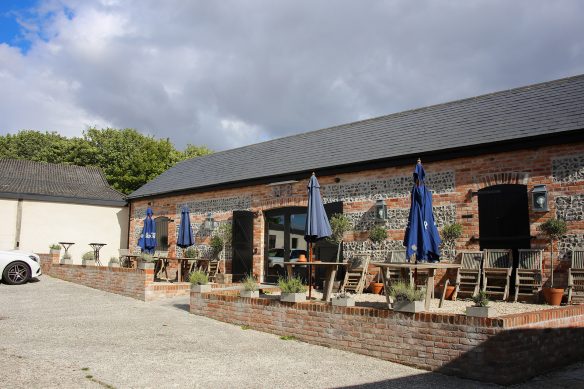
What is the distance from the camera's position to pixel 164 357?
19.2 ft

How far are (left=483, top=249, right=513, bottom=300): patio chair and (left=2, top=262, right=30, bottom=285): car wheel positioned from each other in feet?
36.8

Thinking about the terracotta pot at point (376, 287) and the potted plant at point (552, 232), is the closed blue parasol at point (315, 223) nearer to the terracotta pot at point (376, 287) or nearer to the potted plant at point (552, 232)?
the terracotta pot at point (376, 287)

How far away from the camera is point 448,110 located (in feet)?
41.3

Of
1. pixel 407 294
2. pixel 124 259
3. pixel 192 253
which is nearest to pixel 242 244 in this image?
pixel 192 253

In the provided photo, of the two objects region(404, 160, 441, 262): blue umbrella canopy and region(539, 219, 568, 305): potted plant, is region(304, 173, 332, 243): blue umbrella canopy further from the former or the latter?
region(539, 219, 568, 305): potted plant

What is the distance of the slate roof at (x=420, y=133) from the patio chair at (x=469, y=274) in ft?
7.60

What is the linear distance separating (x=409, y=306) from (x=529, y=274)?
4.48 m

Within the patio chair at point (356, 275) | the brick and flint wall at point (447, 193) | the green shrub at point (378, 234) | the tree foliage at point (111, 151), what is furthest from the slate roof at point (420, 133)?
the tree foliage at point (111, 151)

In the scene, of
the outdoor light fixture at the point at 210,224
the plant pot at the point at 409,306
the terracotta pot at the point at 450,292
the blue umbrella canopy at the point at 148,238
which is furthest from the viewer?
the outdoor light fixture at the point at 210,224

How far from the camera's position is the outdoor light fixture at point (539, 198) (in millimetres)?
9219

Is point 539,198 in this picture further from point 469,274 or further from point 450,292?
point 450,292

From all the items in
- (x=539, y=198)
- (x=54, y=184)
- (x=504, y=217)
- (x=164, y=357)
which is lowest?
(x=164, y=357)

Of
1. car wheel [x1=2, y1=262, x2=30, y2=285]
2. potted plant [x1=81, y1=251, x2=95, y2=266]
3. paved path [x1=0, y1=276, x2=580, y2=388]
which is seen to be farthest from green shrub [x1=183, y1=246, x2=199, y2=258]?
paved path [x1=0, y1=276, x2=580, y2=388]

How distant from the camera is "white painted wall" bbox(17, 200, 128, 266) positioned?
58.3ft
